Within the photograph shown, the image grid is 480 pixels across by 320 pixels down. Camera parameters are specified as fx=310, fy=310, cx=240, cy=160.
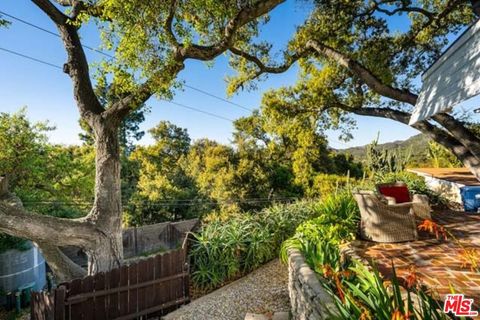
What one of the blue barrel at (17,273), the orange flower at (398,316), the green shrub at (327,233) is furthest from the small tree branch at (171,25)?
the blue barrel at (17,273)

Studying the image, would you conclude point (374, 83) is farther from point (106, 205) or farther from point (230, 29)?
point (106, 205)

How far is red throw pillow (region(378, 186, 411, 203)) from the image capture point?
6582 mm

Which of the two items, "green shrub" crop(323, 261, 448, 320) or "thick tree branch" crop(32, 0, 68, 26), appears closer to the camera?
"green shrub" crop(323, 261, 448, 320)

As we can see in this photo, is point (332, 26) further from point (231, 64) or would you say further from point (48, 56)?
point (48, 56)

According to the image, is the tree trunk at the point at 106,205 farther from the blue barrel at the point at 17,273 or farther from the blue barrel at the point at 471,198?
the blue barrel at the point at 471,198

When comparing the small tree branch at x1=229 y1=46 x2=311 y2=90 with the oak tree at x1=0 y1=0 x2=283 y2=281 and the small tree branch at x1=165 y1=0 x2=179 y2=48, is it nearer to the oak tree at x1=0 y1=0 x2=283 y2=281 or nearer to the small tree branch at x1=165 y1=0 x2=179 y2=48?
the oak tree at x1=0 y1=0 x2=283 y2=281

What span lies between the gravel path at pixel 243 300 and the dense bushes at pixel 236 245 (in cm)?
38

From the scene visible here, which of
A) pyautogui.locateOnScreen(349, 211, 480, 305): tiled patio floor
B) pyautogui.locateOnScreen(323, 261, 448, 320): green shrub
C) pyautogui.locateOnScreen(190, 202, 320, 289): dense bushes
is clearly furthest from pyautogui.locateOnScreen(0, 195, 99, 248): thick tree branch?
pyautogui.locateOnScreen(323, 261, 448, 320): green shrub

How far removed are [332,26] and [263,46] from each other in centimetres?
189

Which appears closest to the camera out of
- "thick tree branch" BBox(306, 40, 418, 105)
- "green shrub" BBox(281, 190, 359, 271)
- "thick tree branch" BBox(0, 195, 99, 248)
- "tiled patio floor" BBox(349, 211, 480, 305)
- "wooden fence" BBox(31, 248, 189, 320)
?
"tiled patio floor" BBox(349, 211, 480, 305)

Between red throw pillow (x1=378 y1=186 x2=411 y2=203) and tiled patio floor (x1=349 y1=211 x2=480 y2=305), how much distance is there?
0.92 meters

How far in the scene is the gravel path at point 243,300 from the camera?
→ 446 cm

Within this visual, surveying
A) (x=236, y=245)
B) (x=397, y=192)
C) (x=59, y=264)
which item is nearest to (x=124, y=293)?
(x=236, y=245)

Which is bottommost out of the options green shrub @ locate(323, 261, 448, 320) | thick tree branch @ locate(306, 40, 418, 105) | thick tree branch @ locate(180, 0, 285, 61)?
green shrub @ locate(323, 261, 448, 320)
